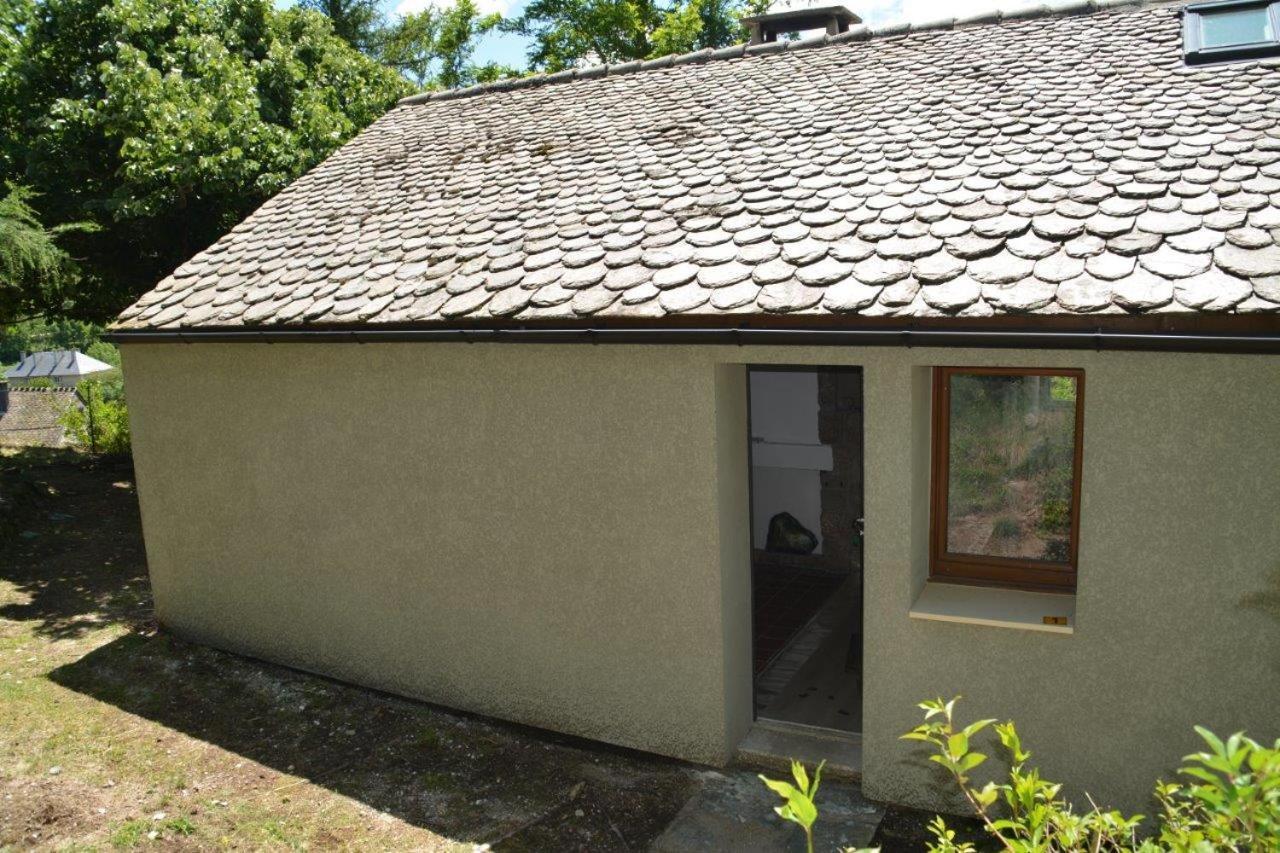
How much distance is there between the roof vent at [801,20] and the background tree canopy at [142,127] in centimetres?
788

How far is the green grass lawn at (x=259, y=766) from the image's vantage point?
6.48 metres

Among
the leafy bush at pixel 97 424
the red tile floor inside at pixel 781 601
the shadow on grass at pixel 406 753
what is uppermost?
the leafy bush at pixel 97 424

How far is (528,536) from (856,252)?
3.46m

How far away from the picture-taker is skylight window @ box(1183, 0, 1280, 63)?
26.2 feet

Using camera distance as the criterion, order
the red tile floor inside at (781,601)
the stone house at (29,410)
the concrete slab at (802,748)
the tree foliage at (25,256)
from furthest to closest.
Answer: the stone house at (29,410)
the tree foliage at (25,256)
the red tile floor inside at (781,601)
the concrete slab at (802,748)

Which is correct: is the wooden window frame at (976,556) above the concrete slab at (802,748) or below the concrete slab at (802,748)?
above

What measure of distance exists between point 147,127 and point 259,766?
11.4 meters

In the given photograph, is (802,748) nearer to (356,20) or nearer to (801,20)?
(801,20)

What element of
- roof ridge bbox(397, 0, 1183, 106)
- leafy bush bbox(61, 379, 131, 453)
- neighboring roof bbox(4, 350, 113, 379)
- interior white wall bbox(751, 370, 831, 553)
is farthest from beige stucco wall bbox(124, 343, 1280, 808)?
neighboring roof bbox(4, 350, 113, 379)

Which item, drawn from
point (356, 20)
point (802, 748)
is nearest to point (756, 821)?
point (802, 748)

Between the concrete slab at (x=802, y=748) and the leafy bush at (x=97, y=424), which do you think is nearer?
the concrete slab at (x=802, y=748)

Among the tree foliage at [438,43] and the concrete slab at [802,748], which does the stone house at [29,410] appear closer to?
the tree foliage at [438,43]

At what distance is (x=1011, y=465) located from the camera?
6.43m

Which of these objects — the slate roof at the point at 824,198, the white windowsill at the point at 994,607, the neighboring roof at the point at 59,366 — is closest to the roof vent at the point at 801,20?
the slate roof at the point at 824,198
